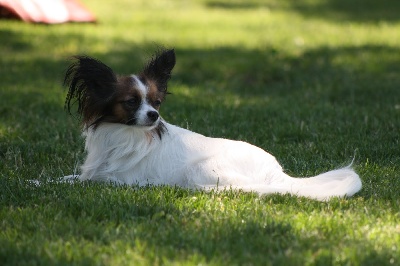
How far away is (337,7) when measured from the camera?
20.4m

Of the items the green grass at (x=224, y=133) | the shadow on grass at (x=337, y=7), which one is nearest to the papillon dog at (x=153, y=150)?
the green grass at (x=224, y=133)

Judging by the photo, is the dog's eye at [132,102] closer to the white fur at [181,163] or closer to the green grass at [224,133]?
the white fur at [181,163]

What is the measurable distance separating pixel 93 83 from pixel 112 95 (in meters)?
0.19

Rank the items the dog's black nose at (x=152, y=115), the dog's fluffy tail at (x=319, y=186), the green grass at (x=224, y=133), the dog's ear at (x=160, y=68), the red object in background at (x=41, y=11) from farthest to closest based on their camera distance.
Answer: the red object in background at (x=41, y=11) < the dog's ear at (x=160, y=68) < the dog's black nose at (x=152, y=115) < the dog's fluffy tail at (x=319, y=186) < the green grass at (x=224, y=133)

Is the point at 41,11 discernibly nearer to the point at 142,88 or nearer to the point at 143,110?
the point at 142,88

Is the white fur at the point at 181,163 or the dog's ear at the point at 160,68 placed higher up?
the dog's ear at the point at 160,68

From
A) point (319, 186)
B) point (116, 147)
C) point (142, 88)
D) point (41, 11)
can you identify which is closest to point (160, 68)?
point (142, 88)

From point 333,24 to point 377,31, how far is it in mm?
1644

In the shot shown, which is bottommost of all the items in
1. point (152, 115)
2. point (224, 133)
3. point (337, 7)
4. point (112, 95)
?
point (224, 133)

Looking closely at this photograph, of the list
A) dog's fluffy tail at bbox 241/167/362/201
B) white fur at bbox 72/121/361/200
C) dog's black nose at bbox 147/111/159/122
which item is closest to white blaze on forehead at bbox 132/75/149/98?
dog's black nose at bbox 147/111/159/122

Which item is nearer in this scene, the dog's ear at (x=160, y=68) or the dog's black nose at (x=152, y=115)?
the dog's black nose at (x=152, y=115)

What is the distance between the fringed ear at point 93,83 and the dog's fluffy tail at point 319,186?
4.33ft

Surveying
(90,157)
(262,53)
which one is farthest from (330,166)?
(262,53)

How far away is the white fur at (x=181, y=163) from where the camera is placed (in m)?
5.94
